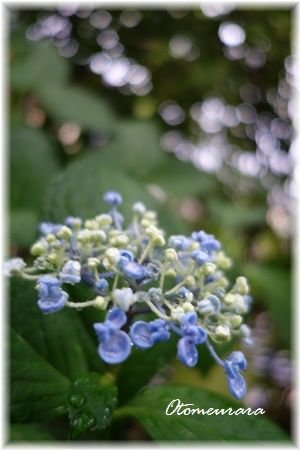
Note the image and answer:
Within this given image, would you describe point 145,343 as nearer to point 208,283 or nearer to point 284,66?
point 208,283

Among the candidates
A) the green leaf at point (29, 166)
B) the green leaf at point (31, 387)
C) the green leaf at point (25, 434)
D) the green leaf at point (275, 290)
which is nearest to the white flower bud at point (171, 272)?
the green leaf at point (31, 387)

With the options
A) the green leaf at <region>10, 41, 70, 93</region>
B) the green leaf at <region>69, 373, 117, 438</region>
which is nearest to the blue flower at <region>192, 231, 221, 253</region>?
the green leaf at <region>69, 373, 117, 438</region>

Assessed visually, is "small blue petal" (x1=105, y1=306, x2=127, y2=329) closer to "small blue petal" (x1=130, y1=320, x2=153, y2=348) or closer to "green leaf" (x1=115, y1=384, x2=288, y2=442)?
"small blue petal" (x1=130, y1=320, x2=153, y2=348)

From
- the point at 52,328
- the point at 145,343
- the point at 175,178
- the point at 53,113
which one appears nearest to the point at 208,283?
the point at 145,343

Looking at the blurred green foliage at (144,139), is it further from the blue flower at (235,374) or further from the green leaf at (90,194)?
the blue flower at (235,374)

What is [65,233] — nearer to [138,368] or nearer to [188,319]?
[188,319]

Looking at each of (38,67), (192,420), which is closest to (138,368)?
(192,420)
